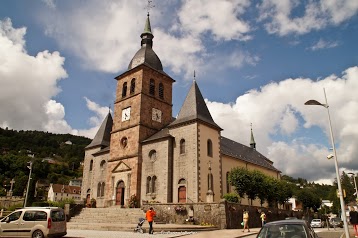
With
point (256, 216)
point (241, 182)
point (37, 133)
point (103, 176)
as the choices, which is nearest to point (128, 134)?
point (103, 176)

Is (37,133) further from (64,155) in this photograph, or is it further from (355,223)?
(355,223)

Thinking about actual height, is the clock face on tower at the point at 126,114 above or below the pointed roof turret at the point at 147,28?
below

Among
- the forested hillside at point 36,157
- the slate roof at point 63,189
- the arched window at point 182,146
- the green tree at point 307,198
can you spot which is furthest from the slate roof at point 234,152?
the slate roof at point 63,189

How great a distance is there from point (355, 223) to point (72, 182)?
454ft

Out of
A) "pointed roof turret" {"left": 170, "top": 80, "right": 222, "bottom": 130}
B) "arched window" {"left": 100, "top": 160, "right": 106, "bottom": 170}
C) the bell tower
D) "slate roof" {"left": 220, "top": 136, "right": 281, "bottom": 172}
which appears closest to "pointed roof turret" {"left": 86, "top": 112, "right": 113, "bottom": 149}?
"arched window" {"left": 100, "top": 160, "right": 106, "bottom": 170}

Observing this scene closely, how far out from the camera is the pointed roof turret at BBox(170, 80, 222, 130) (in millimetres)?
32938

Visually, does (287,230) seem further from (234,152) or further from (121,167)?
(234,152)

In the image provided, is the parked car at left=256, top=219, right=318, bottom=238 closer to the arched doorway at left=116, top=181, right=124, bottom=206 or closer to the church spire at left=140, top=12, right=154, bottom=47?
the arched doorway at left=116, top=181, right=124, bottom=206

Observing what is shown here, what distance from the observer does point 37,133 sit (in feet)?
623

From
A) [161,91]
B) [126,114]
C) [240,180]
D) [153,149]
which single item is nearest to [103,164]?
[126,114]

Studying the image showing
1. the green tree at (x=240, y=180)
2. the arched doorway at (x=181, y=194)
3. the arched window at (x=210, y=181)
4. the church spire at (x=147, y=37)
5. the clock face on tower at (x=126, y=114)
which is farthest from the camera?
the church spire at (x=147, y=37)

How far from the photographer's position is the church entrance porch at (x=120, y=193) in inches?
1371

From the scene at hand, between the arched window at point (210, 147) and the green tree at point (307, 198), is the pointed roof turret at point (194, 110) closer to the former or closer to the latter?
the arched window at point (210, 147)

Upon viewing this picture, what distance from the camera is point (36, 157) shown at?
152 meters
